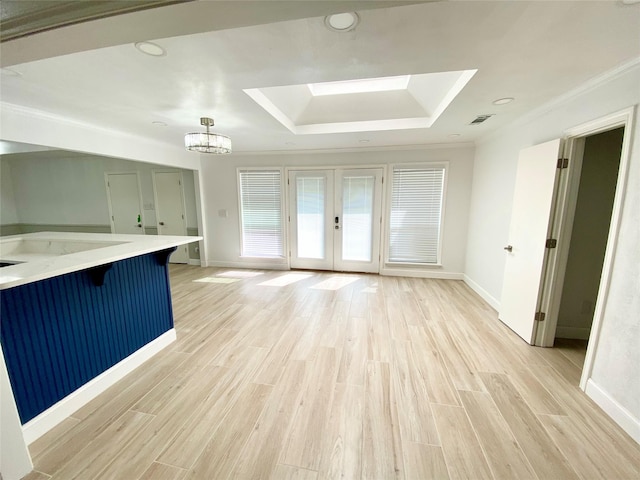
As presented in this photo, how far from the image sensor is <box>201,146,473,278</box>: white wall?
4.27 meters

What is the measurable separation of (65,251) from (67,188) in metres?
4.87

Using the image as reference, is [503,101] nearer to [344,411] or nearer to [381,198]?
[381,198]

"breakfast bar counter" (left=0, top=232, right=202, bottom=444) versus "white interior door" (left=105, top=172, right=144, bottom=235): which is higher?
"white interior door" (left=105, top=172, right=144, bottom=235)

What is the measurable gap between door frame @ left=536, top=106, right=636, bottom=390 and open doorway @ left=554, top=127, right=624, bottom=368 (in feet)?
0.77

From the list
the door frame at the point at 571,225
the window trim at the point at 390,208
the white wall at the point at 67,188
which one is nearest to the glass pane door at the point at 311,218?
the window trim at the point at 390,208

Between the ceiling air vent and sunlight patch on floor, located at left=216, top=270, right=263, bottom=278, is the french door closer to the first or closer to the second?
sunlight patch on floor, located at left=216, top=270, right=263, bottom=278

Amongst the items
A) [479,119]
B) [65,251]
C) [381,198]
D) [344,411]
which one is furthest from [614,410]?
[65,251]

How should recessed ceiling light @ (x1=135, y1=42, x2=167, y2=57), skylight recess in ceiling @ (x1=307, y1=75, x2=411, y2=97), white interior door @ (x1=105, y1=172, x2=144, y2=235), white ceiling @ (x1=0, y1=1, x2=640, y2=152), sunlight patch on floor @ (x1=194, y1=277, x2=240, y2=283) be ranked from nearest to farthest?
1. white ceiling @ (x1=0, y1=1, x2=640, y2=152)
2. recessed ceiling light @ (x1=135, y1=42, x2=167, y2=57)
3. skylight recess in ceiling @ (x1=307, y1=75, x2=411, y2=97)
4. sunlight patch on floor @ (x1=194, y1=277, x2=240, y2=283)
5. white interior door @ (x1=105, y1=172, x2=144, y2=235)

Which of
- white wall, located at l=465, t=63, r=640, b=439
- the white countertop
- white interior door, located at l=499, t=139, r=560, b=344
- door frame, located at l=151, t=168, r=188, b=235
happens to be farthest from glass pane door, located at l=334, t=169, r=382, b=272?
door frame, located at l=151, t=168, r=188, b=235

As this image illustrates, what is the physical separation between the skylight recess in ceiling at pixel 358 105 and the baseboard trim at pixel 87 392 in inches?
108

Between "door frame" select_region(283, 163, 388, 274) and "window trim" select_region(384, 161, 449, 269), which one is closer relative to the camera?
"window trim" select_region(384, 161, 449, 269)

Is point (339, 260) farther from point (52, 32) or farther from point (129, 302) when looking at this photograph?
point (52, 32)

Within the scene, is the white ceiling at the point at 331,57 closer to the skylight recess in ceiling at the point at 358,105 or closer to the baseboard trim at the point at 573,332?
the skylight recess in ceiling at the point at 358,105

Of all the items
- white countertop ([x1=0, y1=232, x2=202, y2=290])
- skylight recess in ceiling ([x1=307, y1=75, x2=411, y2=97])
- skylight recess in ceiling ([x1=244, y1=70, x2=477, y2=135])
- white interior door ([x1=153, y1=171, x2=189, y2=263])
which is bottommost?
white countertop ([x1=0, y1=232, x2=202, y2=290])
